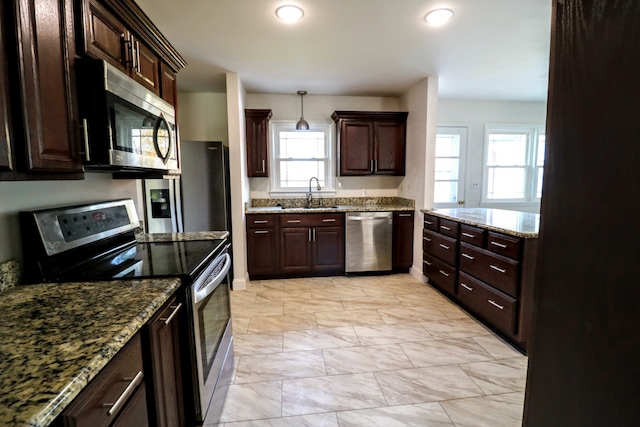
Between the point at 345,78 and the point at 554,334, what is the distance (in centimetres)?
346

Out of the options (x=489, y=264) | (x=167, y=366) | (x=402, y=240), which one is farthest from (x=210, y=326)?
(x=402, y=240)

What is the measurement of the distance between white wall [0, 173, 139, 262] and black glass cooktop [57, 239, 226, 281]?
216 millimetres

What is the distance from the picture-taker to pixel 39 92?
0.98 metres

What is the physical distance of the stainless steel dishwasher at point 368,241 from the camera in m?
3.90

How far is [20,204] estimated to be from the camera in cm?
122

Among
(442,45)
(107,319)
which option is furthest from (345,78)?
(107,319)

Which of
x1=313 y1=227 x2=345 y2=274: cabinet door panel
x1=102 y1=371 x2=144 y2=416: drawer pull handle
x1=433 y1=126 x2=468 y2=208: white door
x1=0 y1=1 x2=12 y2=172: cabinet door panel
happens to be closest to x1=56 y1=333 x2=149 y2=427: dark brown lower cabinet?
x1=102 y1=371 x2=144 y2=416: drawer pull handle

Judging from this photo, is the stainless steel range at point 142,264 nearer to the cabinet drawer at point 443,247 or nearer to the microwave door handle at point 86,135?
the microwave door handle at point 86,135

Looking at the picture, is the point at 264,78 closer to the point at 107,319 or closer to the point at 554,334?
the point at 107,319

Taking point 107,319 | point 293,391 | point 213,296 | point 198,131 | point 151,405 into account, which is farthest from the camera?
point 198,131

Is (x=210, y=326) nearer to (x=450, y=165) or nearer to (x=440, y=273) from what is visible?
(x=440, y=273)

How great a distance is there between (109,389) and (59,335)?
20 cm

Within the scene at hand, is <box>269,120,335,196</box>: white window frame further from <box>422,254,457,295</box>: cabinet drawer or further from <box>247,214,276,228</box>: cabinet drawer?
<box>422,254,457,295</box>: cabinet drawer

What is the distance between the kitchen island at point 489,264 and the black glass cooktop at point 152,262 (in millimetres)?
1922
